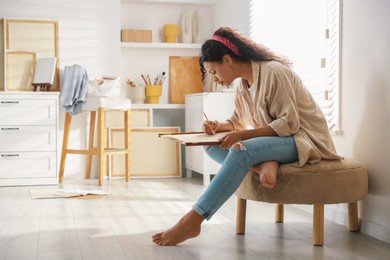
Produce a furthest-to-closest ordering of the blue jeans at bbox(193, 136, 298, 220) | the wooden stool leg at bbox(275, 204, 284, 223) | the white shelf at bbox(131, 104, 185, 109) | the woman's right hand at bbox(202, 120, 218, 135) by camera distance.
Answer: the white shelf at bbox(131, 104, 185, 109)
the wooden stool leg at bbox(275, 204, 284, 223)
the woman's right hand at bbox(202, 120, 218, 135)
the blue jeans at bbox(193, 136, 298, 220)

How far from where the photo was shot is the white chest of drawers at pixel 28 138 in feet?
16.0

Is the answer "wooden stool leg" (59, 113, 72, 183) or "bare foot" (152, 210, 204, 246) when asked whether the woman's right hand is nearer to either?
"bare foot" (152, 210, 204, 246)

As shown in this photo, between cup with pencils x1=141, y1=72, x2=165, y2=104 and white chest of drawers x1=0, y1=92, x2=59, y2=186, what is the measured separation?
940 mm

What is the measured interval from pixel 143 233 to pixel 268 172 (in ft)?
2.49

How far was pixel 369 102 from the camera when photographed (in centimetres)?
292

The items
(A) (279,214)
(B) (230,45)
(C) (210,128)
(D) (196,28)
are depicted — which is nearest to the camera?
(B) (230,45)

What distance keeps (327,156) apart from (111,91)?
2801mm

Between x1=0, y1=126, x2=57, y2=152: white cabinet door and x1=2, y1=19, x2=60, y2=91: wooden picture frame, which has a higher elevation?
x1=2, y1=19, x2=60, y2=91: wooden picture frame

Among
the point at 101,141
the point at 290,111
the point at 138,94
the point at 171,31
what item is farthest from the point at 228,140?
the point at 171,31

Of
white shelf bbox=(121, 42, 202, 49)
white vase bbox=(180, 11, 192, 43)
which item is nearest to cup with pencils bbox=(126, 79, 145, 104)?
white shelf bbox=(121, 42, 202, 49)

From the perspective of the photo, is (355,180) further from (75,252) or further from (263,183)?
(75,252)

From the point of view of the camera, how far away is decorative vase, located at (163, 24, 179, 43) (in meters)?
5.61

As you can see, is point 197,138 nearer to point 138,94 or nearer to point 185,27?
point 138,94

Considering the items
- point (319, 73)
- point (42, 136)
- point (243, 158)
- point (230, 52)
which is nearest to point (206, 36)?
point (42, 136)
